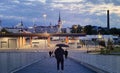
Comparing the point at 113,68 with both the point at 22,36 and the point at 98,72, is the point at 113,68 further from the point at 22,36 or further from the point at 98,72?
the point at 22,36

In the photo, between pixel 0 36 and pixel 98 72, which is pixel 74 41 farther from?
pixel 98 72

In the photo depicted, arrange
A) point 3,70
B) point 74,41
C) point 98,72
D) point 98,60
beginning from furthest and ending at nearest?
point 74,41
point 98,60
point 98,72
point 3,70

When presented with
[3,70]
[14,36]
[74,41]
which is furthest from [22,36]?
[3,70]

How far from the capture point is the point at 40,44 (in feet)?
512

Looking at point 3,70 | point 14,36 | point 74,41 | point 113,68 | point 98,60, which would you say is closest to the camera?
point 3,70

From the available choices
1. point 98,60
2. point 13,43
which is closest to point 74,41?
point 13,43

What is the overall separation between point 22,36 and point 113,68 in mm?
129882

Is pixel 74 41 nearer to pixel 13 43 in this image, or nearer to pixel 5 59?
pixel 13 43

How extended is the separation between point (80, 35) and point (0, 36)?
34.5 metres

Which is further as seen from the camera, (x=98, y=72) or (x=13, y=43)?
(x=13, y=43)

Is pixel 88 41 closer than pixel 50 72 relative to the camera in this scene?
No

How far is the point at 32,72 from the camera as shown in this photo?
28828mm

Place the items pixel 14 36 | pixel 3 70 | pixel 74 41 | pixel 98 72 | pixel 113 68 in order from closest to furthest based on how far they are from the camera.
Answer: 1. pixel 3 70
2. pixel 113 68
3. pixel 98 72
4. pixel 14 36
5. pixel 74 41

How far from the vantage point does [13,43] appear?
513 ft
